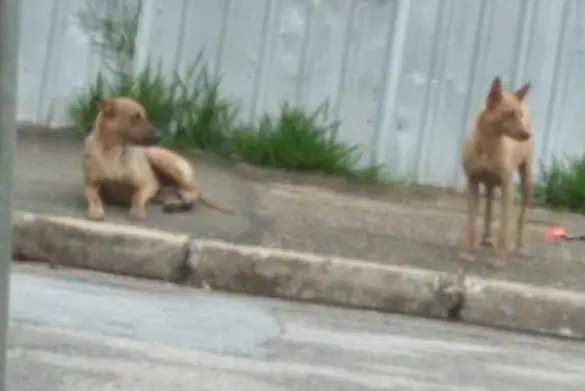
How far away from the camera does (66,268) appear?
181 inches

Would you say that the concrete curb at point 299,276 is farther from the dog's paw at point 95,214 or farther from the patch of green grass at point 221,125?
the patch of green grass at point 221,125

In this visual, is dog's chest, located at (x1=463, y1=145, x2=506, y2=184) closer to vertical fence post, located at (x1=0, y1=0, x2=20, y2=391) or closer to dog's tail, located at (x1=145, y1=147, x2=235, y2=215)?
dog's tail, located at (x1=145, y1=147, x2=235, y2=215)

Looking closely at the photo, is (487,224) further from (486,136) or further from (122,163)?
(122,163)

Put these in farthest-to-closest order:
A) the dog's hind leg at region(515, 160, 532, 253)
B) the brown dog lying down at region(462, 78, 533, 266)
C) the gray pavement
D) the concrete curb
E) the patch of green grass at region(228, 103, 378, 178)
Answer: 1. the patch of green grass at region(228, 103, 378, 178)
2. the dog's hind leg at region(515, 160, 532, 253)
3. the brown dog lying down at region(462, 78, 533, 266)
4. the concrete curb
5. the gray pavement

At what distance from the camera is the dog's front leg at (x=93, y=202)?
15.6 ft

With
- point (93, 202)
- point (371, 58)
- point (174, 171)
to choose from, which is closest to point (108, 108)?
point (93, 202)

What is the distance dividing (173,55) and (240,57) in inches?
14.0

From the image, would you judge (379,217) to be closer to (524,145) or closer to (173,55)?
(524,145)

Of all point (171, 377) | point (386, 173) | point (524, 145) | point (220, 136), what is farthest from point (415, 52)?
point (171, 377)

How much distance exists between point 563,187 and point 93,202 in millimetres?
2689

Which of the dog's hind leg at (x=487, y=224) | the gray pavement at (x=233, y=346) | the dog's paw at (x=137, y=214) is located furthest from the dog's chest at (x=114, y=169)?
the dog's hind leg at (x=487, y=224)

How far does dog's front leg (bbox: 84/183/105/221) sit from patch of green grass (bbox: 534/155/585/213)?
2571 mm

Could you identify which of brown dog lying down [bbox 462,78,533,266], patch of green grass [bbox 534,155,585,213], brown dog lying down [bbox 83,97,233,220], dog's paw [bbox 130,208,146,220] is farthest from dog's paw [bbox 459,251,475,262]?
patch of green grass [bbox 534,155,585,213]

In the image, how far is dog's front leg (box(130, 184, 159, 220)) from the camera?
4.92 m
